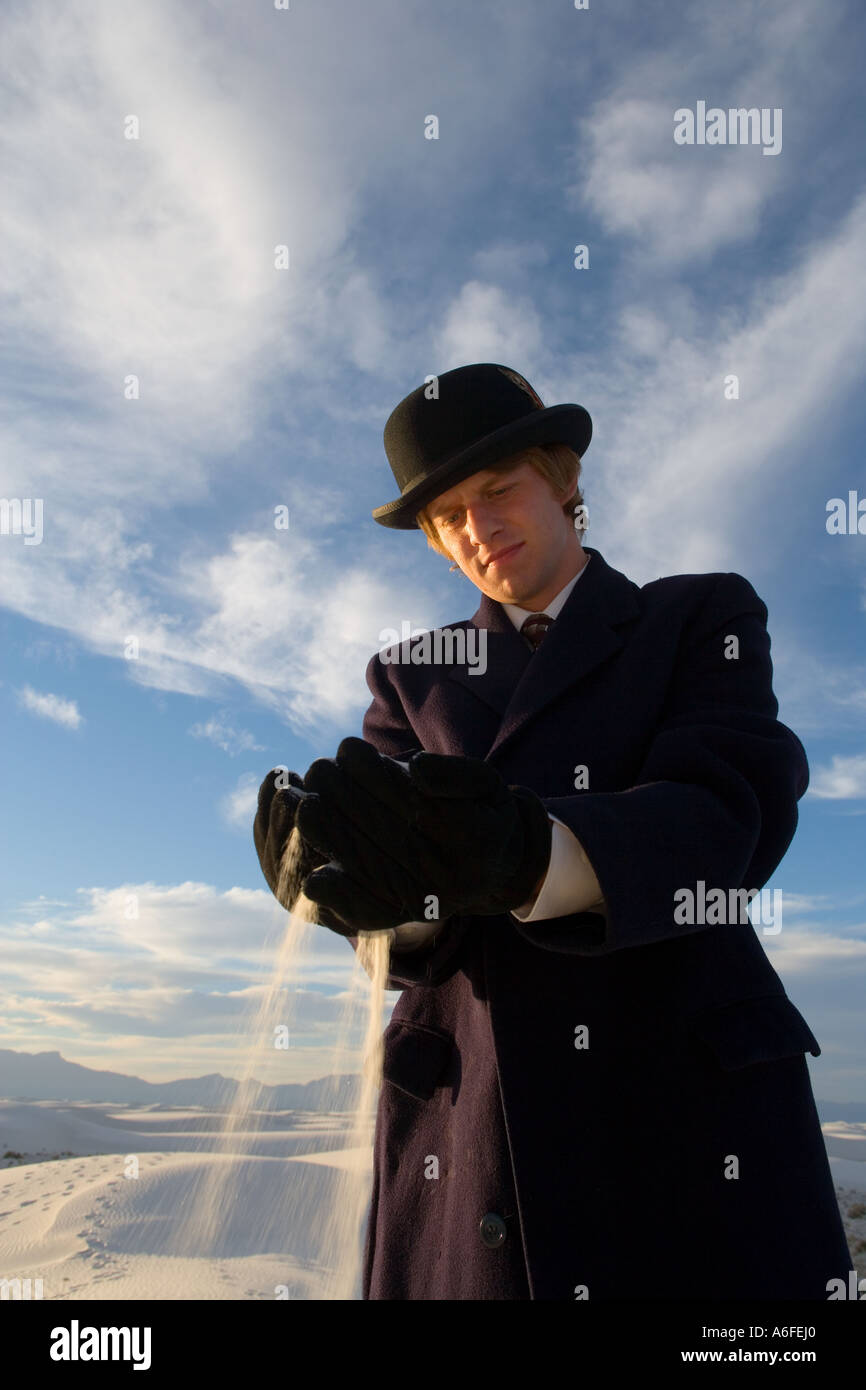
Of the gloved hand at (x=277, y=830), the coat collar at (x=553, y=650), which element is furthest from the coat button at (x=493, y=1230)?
the coat collar at (x=553, y=650)

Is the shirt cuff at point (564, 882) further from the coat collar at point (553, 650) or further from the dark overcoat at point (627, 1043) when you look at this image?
the coat collar at point (553, 650)

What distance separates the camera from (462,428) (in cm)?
253

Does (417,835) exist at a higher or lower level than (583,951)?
higher

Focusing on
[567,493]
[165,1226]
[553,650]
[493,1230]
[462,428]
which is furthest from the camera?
[165,1226]

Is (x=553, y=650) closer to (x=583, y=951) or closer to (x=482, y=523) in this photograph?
(x=482, y=523)

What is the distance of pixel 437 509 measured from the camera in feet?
8.48

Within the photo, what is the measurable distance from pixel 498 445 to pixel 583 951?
4.45ft

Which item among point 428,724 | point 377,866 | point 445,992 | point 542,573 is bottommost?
point 445,992

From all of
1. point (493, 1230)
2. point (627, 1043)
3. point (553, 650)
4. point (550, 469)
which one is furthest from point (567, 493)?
point (493, 1230)

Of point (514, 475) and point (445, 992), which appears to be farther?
point (514, 475)

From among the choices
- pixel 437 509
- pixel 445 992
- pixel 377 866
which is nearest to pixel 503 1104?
pixel 445 992

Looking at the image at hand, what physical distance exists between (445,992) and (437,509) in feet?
4.29

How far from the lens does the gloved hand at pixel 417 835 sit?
1.51m
